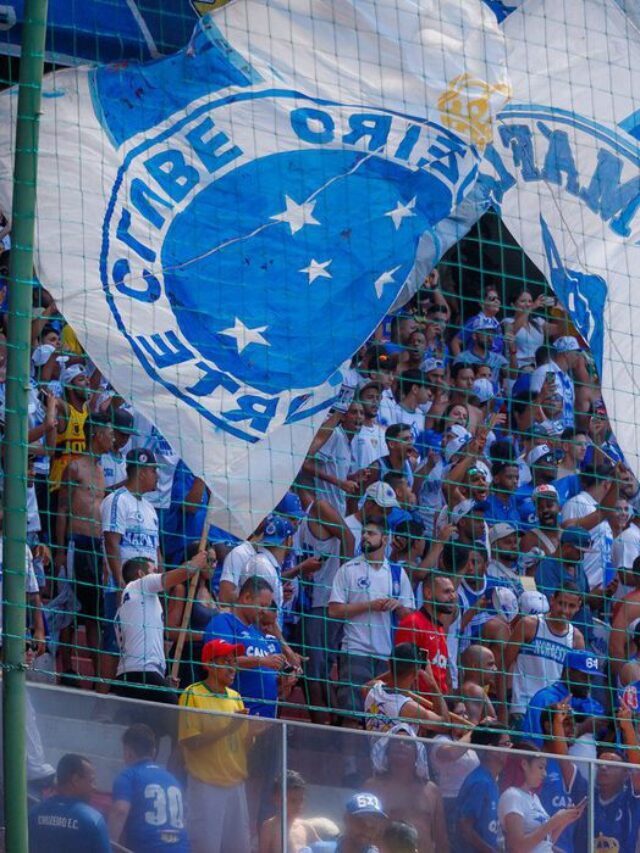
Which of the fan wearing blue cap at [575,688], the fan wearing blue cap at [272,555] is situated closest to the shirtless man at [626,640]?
the fan wearing blue cap at [575,688]

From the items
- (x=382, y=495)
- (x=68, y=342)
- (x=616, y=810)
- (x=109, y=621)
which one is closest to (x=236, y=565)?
(x=109, y=621)

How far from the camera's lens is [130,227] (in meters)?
6.75

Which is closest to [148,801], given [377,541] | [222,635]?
[222,635]

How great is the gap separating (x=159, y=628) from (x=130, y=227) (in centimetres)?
162

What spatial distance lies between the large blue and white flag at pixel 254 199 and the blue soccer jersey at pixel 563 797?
1.41 m

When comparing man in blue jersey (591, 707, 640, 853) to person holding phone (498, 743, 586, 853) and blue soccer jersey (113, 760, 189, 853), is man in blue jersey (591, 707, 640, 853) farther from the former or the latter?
blue soccer jersey (113, 760, 189, 853)

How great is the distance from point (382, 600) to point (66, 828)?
259 centimetres

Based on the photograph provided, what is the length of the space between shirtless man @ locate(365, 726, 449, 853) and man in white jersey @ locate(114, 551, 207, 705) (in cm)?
117

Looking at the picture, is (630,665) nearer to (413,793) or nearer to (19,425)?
(413,793)

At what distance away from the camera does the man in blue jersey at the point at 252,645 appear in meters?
7.50

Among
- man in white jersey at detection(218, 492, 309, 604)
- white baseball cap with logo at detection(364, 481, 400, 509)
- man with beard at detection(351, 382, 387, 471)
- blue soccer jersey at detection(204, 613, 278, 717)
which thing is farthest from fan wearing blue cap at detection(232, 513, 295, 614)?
man with beard at detection(351, 382, 387, 471)

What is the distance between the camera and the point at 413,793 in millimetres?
6703

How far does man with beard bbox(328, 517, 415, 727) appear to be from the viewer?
835 centimetres

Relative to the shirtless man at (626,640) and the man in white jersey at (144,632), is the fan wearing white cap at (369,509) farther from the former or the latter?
the man in white jersey at (144,632)
